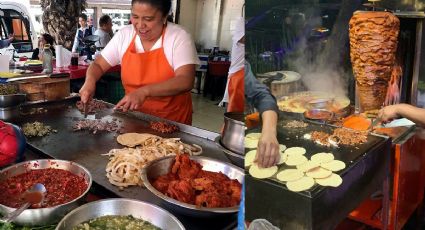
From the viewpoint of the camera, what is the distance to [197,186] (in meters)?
1.58

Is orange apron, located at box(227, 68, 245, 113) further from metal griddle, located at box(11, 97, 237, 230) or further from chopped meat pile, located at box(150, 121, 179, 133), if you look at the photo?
chopped meat pile, located at box(150, 121, 179, 133)

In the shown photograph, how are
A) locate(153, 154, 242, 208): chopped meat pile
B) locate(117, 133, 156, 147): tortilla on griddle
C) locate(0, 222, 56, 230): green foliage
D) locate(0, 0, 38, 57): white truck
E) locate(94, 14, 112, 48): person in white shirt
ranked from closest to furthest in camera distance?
1. locate(0, 222, 56, 230): green foliage
2. locate(153, 154, 242, 208): chopped meat pile
3. locate(117, 133, 156, 147): tortilla on griddle
4. locate(94, 14, 112, 48): person in white shirt
5. locate(0, 0, 38, 57): white truck

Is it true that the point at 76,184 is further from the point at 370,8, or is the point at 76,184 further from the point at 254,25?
the point at 370,8

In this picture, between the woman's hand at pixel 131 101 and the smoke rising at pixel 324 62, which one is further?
the woman's hand at pixel 131 101

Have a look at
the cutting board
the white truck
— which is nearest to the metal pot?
the cutting board

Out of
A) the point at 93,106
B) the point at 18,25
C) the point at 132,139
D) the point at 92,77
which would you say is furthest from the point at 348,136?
the point at 18,25

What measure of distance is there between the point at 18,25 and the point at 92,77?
850 centimetres

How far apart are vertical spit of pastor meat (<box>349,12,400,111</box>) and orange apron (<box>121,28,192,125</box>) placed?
2355 millimetres

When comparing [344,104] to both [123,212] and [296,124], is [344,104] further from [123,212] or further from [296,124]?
[123,212]

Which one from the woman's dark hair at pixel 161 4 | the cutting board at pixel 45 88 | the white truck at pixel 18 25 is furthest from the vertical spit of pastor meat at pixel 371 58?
the white truck at pixel 18 25

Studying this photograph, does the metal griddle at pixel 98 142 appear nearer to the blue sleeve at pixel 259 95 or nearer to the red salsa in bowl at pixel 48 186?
the red salsa in bowl at pixel 48 186

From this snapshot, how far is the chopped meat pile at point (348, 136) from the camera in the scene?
804 millimetres

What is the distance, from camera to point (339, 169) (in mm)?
759

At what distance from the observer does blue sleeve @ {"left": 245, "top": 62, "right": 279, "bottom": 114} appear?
809mm
